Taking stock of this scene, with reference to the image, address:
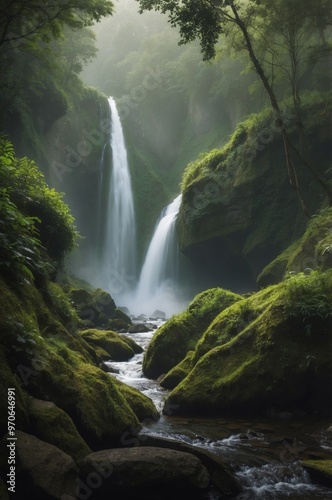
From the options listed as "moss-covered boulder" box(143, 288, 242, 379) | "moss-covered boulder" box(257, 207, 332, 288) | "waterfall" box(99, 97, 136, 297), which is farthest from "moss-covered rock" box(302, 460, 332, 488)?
"waterfall" box(99, 97, 136, 297)

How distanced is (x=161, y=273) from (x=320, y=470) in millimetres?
22893

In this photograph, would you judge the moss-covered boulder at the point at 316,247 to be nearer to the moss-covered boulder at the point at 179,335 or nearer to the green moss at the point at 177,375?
the moss-covered boulder at the point at 179,335

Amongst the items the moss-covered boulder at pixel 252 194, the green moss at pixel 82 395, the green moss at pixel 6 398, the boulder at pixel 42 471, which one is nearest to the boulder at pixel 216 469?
the green moss at pixel 82 395

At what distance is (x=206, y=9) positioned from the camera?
956cm

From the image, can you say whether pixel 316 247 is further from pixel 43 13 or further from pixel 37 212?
pixel 43 13

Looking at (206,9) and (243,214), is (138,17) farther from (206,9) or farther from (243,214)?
(206,9)

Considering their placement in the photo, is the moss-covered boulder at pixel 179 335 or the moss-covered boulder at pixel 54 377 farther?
the moss-covered boulder at pixel 179 335

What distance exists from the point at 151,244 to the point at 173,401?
2208 centimetres

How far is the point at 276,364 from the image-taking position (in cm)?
664

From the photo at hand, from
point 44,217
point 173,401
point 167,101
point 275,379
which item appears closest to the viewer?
point 275,379

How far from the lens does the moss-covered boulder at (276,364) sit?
6.55 m

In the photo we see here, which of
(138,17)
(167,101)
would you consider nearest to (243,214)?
(167,101)

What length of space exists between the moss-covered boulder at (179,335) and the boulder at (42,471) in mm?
6146

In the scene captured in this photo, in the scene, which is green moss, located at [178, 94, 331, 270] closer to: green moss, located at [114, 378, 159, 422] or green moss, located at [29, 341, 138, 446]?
green moss, located at [114, 378, 159, 422]
